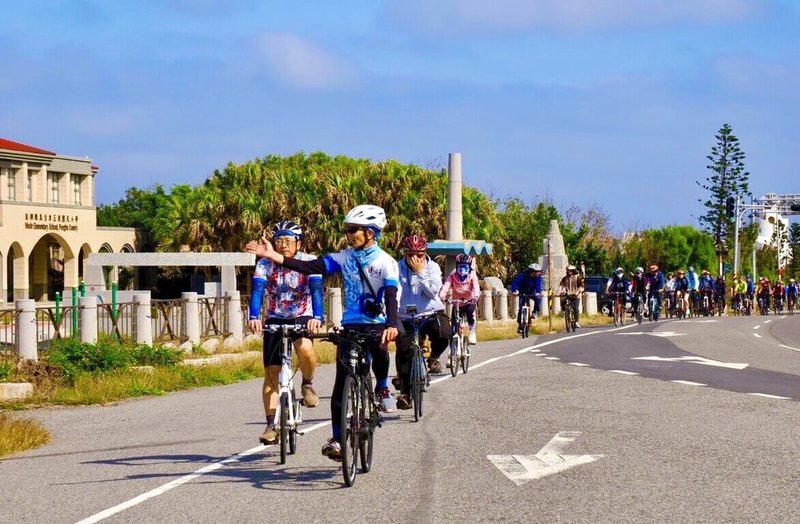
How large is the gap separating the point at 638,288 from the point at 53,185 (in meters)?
40.4

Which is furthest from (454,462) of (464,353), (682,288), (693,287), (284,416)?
(693,287)

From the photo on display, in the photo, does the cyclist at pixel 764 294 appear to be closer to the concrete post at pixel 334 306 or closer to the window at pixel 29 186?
the concrete post at pixel 334 306

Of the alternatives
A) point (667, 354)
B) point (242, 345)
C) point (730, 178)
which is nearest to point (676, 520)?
point (667, 354)

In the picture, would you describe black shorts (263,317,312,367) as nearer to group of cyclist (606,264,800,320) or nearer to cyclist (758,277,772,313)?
group of cyclist (606,264,800,320)

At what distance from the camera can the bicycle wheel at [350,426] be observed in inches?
363

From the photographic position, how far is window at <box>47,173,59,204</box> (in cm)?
7225

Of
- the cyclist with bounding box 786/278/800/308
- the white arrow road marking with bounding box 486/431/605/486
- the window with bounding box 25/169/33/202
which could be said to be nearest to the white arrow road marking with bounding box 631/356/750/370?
the white arrow road marking with bounding box 486/431/605/486

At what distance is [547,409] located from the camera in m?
14.8

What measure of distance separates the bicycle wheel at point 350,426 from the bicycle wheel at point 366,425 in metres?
0.05

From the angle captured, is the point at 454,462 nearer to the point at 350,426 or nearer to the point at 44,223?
the point at 350,426

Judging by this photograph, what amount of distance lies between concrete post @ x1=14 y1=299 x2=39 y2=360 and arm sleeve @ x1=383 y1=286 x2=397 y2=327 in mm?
11872

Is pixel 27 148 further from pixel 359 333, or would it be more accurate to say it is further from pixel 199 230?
pixel 359 333

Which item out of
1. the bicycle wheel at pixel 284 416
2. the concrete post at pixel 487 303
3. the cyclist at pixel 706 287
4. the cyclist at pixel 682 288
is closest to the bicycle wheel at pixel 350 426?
the bicycle wheel at pixel 284 416

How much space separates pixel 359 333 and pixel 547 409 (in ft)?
17.2
